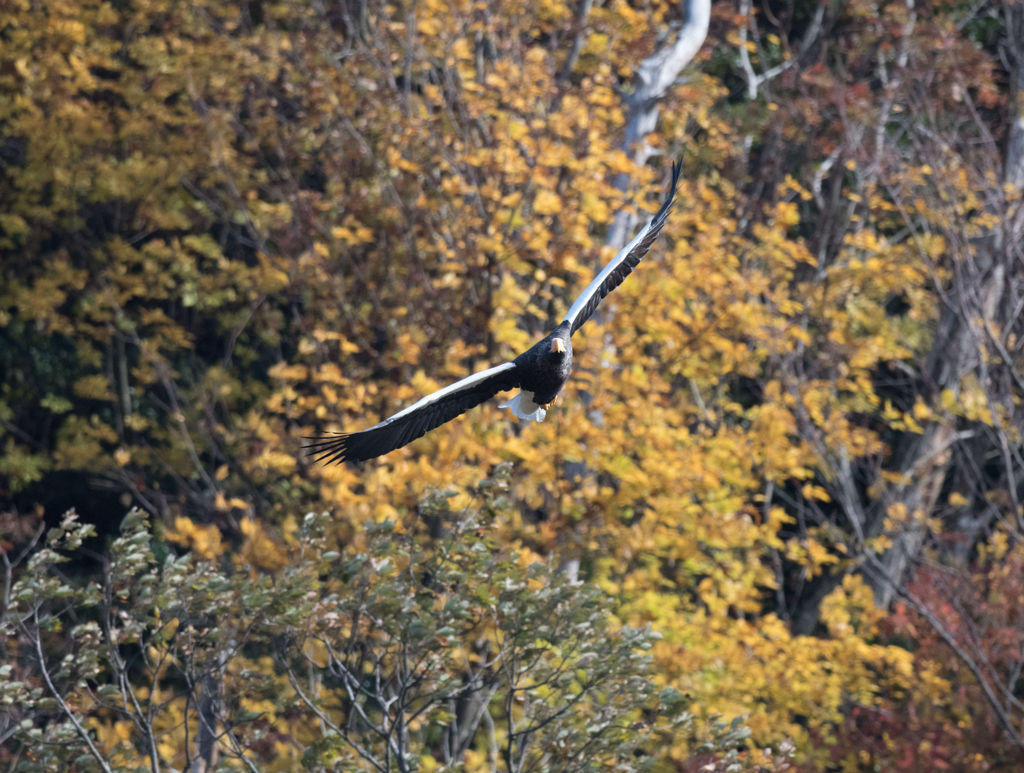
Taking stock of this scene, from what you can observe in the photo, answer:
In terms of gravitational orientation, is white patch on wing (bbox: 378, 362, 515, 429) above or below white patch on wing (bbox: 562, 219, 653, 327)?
below

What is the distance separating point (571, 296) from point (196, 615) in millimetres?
4552

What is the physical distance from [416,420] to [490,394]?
0.43 metres

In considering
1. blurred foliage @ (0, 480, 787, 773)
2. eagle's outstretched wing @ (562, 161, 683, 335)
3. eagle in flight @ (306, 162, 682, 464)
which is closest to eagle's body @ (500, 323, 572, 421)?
eagle in flight @ (306, 162, 682, 464)

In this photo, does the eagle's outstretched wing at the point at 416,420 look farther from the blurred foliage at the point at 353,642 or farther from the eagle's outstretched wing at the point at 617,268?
the eagle's outstretched wing at the point at 617,268

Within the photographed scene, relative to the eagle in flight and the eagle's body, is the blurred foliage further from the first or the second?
the eagle's body

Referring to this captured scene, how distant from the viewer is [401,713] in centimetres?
450

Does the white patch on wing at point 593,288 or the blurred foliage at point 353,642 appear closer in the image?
the blurred foliage at point 353,642

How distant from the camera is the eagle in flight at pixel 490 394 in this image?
4430mm

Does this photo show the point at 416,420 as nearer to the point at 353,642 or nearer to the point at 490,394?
the point at 490,394

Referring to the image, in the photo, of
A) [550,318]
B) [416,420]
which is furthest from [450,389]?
[550,318]

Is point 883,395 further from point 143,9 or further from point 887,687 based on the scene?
point 143,9

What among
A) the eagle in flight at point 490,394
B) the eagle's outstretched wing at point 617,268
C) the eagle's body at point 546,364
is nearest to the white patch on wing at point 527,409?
the eagle in flight at point 490,394

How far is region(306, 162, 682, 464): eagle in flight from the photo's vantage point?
14.5 feet

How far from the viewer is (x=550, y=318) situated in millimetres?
8680
